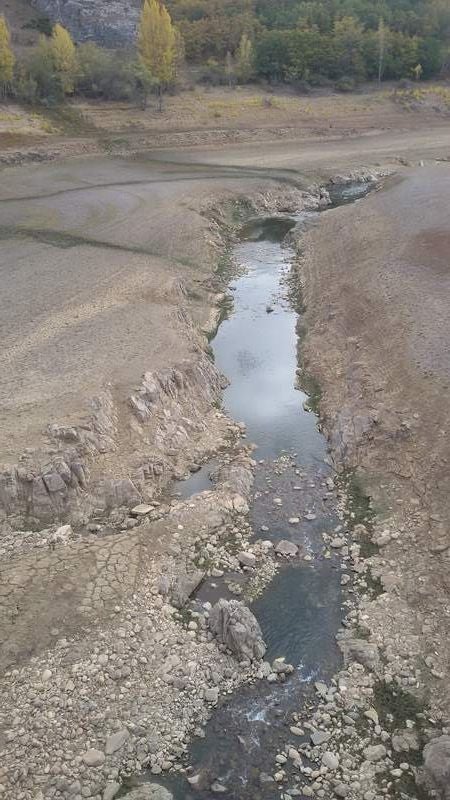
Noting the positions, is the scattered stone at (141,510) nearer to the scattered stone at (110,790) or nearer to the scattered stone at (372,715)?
the scattered stone at (110,790)

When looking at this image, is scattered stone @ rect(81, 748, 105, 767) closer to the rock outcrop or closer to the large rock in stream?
the large rock in stream

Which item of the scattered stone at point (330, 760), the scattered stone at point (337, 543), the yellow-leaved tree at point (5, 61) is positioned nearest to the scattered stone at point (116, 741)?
the scattered stone at point (330, 760)

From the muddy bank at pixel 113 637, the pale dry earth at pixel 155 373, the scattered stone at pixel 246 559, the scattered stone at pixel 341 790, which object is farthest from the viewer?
the scattered stone at pixel 246 559

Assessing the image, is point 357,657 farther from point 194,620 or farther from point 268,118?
point 268,118

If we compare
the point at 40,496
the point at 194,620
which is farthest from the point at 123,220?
the point at 194,620

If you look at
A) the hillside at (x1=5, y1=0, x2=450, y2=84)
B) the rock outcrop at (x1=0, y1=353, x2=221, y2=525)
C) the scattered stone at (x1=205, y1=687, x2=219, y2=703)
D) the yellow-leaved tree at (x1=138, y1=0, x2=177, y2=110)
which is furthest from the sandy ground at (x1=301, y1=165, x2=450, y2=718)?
the hillside at (x1=5, y1=0, x2=450, y2=84)

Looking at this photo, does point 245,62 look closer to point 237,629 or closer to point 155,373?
point 155,373
